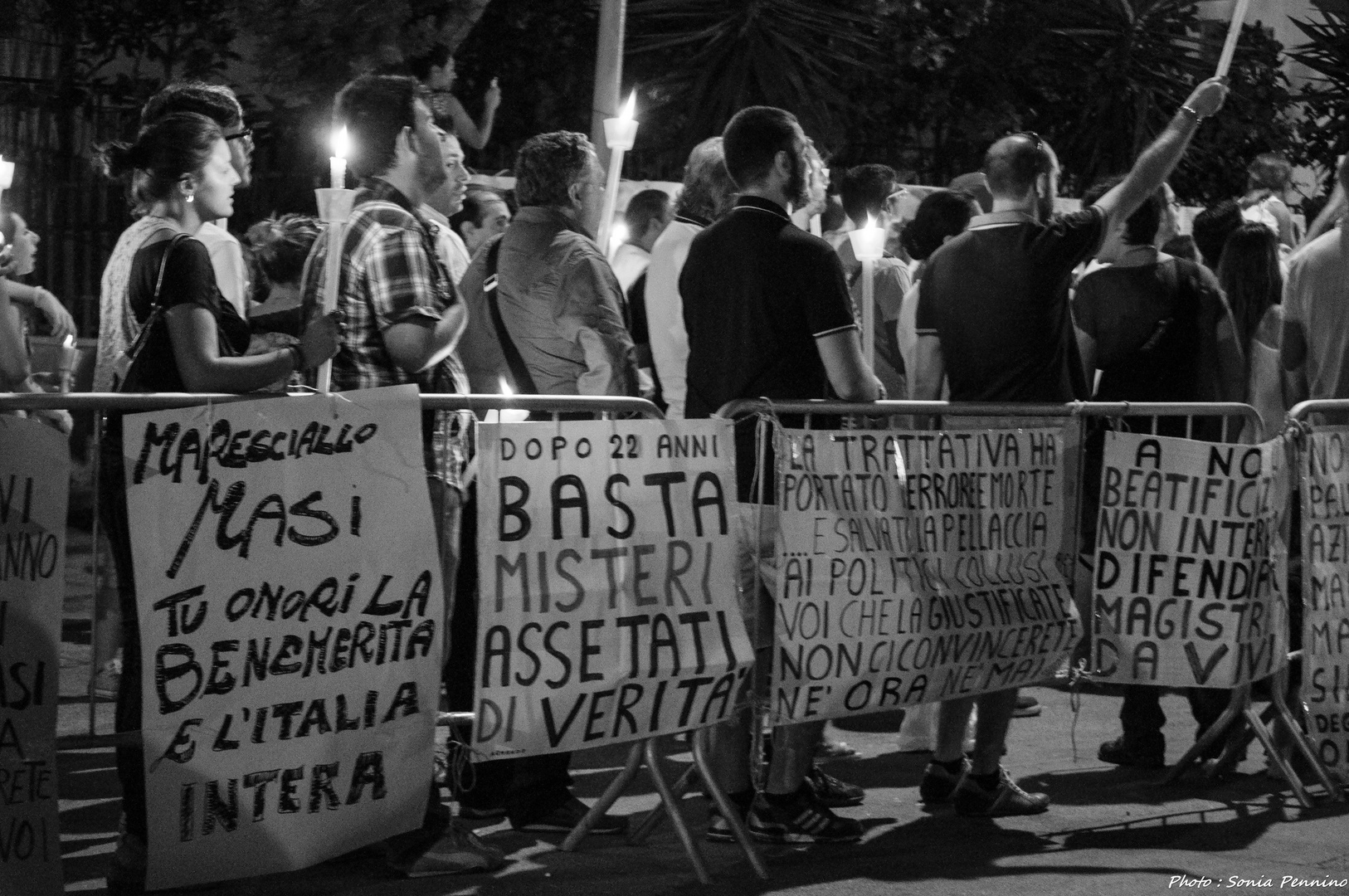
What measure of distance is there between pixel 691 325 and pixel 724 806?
4.83ft

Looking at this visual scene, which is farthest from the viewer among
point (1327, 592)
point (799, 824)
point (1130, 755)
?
point (1130, 755)

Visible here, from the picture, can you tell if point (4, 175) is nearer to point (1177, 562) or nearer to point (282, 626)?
point (282, 626)

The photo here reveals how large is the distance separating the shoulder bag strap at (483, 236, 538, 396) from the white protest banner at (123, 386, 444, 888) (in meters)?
1.34

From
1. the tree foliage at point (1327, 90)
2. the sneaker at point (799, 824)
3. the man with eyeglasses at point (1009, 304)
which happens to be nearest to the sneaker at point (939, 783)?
the man with eyeglasses at point (1009, 304)

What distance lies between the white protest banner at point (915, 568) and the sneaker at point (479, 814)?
968 millimetres

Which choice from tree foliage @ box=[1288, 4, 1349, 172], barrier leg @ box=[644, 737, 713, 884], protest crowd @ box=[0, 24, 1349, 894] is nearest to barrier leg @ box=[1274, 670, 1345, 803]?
protest crowd @ box=[0, 24, 1349, 894]

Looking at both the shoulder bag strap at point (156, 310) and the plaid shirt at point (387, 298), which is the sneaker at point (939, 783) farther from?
the shoulder bag strap at point (156, 310)

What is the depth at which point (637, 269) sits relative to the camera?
9.38 m

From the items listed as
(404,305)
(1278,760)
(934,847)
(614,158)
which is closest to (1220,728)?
(1278,760)

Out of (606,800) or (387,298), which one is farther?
(606,800)

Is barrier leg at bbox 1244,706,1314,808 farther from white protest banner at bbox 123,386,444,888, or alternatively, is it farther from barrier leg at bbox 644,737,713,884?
white protest banner at bbox 123,386,444,888

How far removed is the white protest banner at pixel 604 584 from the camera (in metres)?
5.08

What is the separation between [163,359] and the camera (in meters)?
4.93

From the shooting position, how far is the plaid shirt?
5.15 metres
